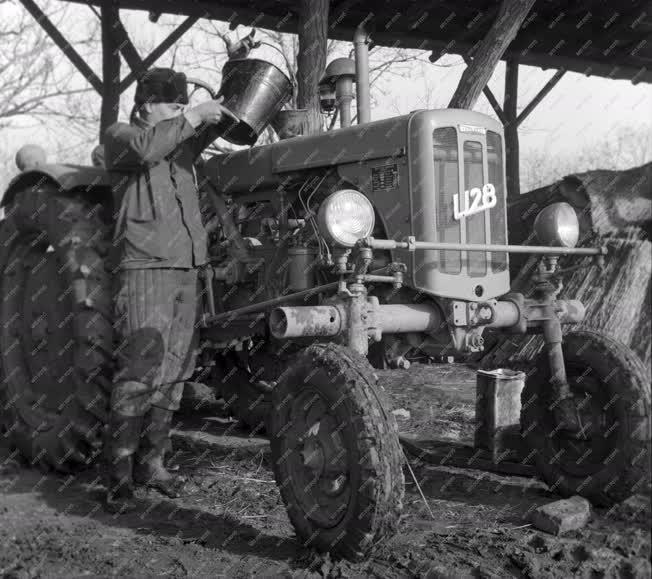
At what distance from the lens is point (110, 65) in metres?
7.76

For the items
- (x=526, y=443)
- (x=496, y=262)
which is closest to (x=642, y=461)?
(x=526, y=443)

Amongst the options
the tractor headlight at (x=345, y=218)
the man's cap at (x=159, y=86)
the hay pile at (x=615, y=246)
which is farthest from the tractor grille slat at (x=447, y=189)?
the hay pile at (x=615, y=246)

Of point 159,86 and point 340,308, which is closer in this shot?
point 340,308

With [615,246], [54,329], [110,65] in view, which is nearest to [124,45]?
[110,65]

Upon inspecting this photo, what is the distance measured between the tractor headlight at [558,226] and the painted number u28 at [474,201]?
10.8 inches

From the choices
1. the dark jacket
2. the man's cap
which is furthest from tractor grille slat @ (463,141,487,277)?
the man's cap

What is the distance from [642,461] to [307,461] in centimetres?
147

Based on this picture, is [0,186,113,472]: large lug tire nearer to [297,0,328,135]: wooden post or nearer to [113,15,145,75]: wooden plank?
[297,0,328,135]: wooden post

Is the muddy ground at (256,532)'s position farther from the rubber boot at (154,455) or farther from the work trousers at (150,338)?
the work trousers at (150,338)

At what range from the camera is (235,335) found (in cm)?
401

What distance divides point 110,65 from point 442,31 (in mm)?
3701

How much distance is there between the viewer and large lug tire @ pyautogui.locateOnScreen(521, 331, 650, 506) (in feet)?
10.7

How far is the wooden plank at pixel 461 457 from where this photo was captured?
390 cm

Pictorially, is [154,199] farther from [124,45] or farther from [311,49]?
[124,45]
